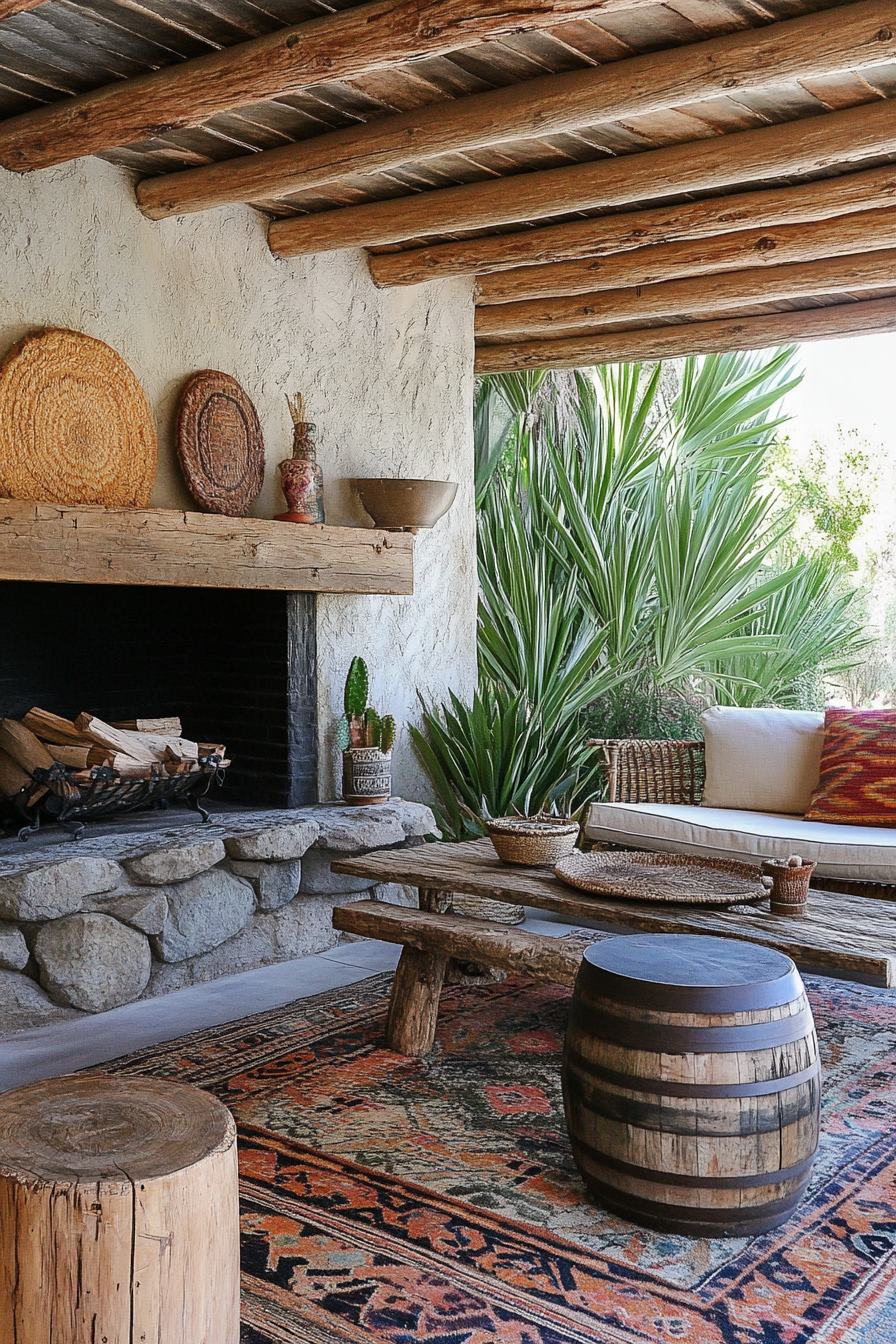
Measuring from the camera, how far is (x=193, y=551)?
3963 millimetres

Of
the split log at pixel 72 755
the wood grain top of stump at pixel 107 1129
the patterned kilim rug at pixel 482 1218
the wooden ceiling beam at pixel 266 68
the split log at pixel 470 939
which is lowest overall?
the patterned kilim rug at pixel 482 1218

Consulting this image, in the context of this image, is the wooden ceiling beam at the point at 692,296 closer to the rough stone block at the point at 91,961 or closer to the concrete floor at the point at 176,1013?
the concrete floor at the point at 176,1013

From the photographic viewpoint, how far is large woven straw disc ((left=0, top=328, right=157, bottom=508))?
3588mm

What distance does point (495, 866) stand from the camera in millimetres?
3383

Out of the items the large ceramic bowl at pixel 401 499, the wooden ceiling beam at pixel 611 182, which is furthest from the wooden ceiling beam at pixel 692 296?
the large ceramic bowl at pixel 401 499

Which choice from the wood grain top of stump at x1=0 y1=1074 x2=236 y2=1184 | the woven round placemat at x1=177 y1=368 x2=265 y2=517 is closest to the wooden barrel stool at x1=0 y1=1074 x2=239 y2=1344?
the wood grain top of stump at x1=0 y1=1074 x2=236 y2=1184

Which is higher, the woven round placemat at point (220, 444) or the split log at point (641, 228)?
the split log at point (641, 228)

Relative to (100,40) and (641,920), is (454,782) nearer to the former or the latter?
(641,920)

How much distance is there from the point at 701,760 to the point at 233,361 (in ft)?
7.49

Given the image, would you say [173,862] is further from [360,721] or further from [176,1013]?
[360,721]

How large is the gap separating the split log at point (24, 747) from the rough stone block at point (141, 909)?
52 cm

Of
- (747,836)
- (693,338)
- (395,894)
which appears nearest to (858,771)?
(747,836)

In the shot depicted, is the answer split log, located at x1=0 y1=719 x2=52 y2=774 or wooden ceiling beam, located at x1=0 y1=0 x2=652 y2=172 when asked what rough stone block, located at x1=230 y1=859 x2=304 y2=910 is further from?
wooden ceiling beam, located at x1=0 y1=0 x2=652 y2=172

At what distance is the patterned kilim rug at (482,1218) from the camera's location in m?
1.95
